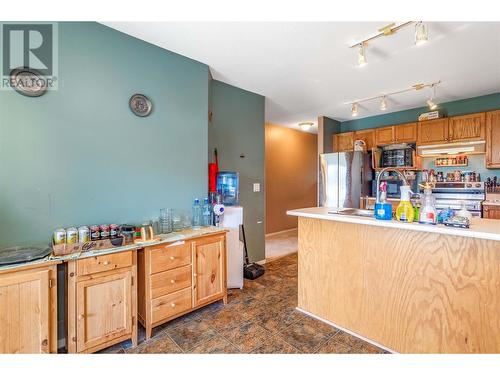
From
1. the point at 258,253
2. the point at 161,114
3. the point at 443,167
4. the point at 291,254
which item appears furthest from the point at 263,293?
the point at 443,167

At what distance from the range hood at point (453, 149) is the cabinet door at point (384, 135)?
51cm

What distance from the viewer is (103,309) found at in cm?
160

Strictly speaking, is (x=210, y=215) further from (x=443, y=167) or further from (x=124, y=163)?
(x=443, y=167)

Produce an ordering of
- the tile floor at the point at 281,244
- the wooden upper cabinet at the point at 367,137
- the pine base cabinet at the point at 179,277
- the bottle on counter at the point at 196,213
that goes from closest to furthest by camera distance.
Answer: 1. the pine base cabinet at the point at 179,277
2. the bottle on counter at the point at 196,213
3. the tile floor at the point at 281,244
4. the wooden upper cabinet at the point at 367,137

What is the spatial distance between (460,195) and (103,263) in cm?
494

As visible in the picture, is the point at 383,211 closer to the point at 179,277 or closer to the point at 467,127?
the point at 179,277

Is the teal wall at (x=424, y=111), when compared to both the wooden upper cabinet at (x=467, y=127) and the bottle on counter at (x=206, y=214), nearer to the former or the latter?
the wooden upper cabinet at (x=467, y=127)

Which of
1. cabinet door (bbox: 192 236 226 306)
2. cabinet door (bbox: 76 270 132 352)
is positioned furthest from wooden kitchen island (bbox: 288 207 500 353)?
cabinet door (bbox: 76 270 132 352)

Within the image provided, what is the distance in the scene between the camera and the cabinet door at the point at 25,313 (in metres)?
1.29

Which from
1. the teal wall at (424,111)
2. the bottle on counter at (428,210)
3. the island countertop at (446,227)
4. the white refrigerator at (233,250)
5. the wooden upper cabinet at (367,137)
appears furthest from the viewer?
the wooden upper cabinet at (367,137)

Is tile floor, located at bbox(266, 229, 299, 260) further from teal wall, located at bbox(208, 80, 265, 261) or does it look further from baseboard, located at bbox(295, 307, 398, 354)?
baseboard, located at bbox(295, 307, 398, 354)

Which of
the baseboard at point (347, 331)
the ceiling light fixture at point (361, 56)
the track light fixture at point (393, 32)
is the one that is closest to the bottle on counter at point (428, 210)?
the baseboard at point (347, 331)

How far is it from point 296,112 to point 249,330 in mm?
3883

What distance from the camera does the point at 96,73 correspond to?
190cm
